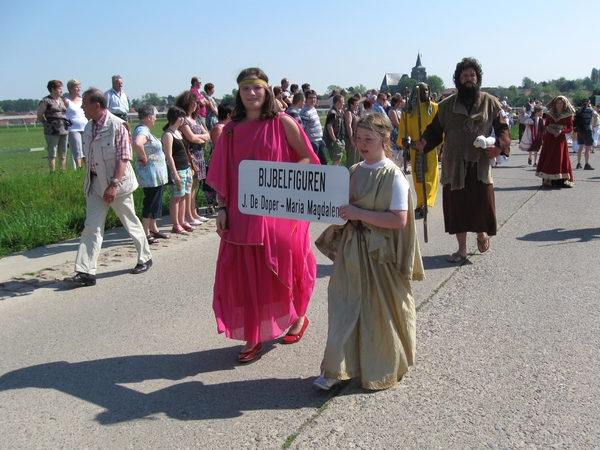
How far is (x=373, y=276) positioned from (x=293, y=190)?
27.6 inches

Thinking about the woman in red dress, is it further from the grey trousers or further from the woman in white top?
the woman in white top

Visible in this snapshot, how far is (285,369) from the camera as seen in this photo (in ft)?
13.1

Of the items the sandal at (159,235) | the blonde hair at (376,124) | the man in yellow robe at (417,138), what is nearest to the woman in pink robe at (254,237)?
the blonde hair at (376,124)

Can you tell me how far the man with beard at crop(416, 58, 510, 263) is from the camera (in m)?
6.02

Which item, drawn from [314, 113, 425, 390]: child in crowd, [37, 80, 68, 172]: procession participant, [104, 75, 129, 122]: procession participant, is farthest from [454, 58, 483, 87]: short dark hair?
[37, 80, 68, 172]: procession participant

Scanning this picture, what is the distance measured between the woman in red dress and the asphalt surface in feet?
17.7

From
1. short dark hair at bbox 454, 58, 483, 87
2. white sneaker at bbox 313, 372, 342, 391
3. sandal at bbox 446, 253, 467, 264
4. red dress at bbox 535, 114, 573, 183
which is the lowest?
white sneaker at bbox 313, 372, 342, 391

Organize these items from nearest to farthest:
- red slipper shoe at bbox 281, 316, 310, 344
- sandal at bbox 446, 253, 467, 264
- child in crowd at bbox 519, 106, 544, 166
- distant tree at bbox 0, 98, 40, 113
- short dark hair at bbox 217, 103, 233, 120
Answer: red slipper shoe at bbox 281, 316, 310, 344
sandal at bbox 446, 253, 467, 264
short dark hair at bbox 217, 103, 233, 120
child in crowd at bbox 519, 106, 544, 166
distant tree at bbox 0, 98, 40, 113

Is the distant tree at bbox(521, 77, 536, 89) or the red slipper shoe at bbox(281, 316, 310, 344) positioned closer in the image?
the red slipper shoe at bbox(281, 316, 310, 344)

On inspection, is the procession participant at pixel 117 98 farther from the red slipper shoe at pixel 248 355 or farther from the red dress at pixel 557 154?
the red slipper shoe at pixel 248 355

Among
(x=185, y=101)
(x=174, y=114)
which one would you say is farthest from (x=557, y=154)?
(x=174, y=114)

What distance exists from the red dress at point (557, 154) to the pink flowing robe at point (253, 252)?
29.0 feet

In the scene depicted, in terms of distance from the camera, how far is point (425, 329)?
4.59 meters

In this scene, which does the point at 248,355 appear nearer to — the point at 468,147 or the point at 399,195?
the point at 399,195
